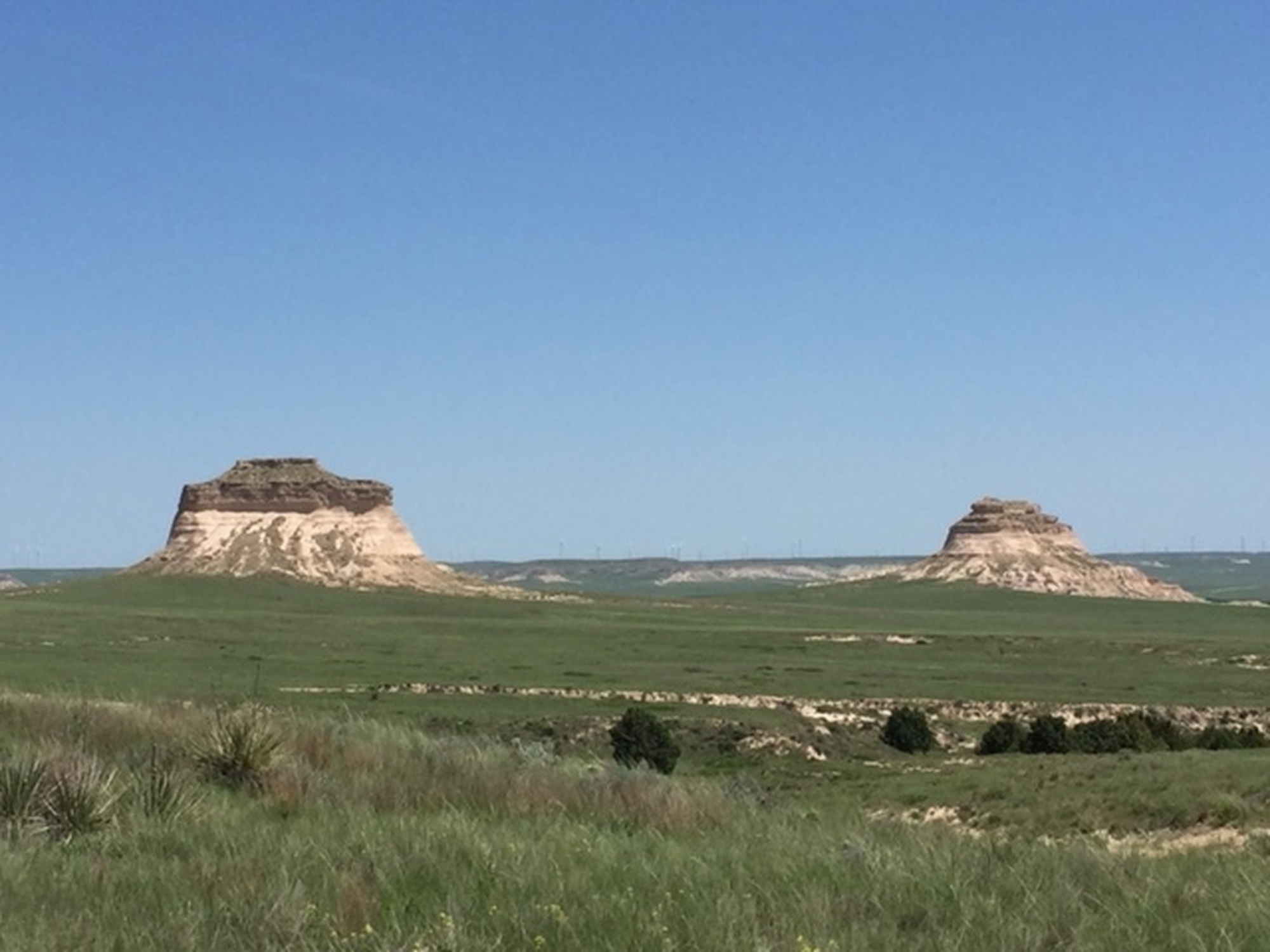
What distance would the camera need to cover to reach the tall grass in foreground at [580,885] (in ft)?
21.6

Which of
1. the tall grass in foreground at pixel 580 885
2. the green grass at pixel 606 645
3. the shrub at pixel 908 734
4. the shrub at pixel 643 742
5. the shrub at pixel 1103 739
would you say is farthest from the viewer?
the green grass at pixel 606 645

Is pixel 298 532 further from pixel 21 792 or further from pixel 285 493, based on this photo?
pixel 21 792

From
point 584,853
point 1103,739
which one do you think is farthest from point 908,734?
point 584,853

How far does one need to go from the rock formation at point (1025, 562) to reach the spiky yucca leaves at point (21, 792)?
503 ft

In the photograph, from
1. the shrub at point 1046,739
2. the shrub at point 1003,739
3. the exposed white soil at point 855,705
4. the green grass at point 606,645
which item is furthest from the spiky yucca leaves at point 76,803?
the exposed white soil at point 855,705

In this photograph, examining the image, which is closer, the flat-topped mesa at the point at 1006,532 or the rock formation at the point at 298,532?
the rock formation at the point at 298,532

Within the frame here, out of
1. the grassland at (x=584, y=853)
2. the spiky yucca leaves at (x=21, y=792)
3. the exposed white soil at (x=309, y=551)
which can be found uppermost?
the exposed white soil at (x=309, y=551)

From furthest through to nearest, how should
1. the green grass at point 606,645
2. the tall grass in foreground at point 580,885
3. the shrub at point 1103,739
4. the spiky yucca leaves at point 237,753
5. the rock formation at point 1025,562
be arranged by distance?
1. the rock formation at point 1025,562
2. the green grass at point 606,645
3. the shrub at point 1103,739
4. the spiky yucca leaves at point 237,753
5. the tall grass in foreground at point 580,885

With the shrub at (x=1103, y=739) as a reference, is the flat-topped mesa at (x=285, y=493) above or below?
above

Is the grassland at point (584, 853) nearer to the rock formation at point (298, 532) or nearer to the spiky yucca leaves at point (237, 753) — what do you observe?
the spiky yucca leaves at point (237, 753)

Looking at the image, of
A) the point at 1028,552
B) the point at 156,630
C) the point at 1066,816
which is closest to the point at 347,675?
the point at 156,630

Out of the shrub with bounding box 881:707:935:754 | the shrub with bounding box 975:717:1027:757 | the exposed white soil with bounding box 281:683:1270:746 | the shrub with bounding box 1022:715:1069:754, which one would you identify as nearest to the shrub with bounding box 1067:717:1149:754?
the shrub with bounding box 1022:715:1069:754

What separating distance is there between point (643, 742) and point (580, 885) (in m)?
29.0

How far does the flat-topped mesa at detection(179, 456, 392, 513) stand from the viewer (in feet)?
424
